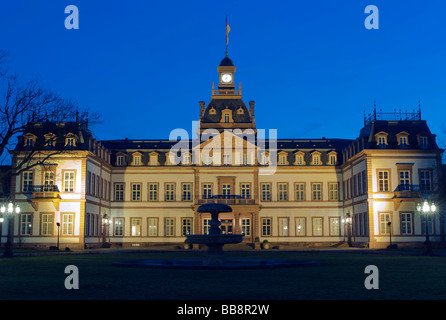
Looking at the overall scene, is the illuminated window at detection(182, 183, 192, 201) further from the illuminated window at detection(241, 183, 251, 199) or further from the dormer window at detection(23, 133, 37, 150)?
the dormer window at detection(23, 133, 37, 150)

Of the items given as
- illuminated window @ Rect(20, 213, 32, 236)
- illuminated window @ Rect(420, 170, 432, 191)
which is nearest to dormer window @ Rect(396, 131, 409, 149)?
illuminated window @ Rect(420, 170, 432, 191)

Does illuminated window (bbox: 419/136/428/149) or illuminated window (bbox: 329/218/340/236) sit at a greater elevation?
illuminated window (bbox: 419/136/428/149)

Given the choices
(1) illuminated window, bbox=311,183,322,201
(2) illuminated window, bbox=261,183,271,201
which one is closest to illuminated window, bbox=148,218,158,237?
(2) illuminated window, bbox=261,183,271,201

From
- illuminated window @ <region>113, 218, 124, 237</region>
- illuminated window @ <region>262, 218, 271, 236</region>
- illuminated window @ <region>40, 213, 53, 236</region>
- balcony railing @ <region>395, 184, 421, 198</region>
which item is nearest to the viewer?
balcony railing @ <region>395, 184, 421, 198</region>

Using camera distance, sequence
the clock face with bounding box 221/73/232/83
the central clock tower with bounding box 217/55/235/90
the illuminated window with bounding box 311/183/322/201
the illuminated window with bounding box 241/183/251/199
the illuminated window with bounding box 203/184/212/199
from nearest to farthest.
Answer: the illuminated window with bounding box 241/183/251/199
the illuminated window with bounding box 203/184/212/199
the illuminated window with bounding box 311/183/322/201
the central clock tower with bounding box 217/55/235/90
the clock face with bounding box 221/73/232/83

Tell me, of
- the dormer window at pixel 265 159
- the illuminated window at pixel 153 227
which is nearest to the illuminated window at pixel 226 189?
the dormer window at pixel 265 159

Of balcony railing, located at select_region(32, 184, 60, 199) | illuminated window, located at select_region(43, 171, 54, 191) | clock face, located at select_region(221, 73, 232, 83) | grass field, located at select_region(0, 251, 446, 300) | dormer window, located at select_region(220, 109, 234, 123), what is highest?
clock face, located at select_region(221, 73, 232, 83)

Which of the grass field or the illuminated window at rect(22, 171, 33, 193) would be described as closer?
the grass field

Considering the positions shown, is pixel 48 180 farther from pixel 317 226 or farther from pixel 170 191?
pixel 317 226

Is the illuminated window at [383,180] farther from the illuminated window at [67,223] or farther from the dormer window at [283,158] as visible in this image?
the illuminated window at [67,223]

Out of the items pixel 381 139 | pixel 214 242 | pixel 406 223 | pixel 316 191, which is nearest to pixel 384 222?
pixel 406 223

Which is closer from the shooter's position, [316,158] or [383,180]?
[383,180]

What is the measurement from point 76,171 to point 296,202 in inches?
964
